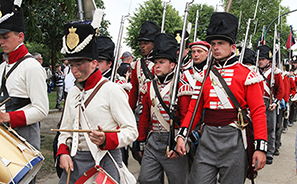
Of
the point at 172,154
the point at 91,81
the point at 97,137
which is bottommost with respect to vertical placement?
the point at 172,154

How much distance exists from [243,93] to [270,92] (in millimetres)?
4610

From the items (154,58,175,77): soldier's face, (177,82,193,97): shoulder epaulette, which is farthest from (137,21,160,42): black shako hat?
(177,82,193,97): shoulder epaulette

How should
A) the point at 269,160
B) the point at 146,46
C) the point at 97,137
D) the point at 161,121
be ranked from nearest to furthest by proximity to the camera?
the point at 97,137
the point at 161,121
the point at 146,46
the point at 269,160

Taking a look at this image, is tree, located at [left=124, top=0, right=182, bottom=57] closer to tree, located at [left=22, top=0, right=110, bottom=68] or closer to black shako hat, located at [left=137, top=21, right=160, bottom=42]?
tree, located at [left=22, top=0, right=110, bottom=68]

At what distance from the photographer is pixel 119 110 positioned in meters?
2.74

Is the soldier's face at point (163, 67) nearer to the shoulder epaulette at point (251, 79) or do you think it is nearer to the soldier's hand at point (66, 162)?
the shoulder epaulette at point (251, 79)

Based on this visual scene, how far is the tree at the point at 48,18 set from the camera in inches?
286

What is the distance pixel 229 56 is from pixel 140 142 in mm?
1714

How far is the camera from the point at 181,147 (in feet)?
→ 11.5

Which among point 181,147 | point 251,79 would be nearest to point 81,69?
point 181,147

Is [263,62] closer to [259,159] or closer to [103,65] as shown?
[103,65]

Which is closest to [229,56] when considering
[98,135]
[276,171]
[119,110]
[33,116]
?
[119,110]

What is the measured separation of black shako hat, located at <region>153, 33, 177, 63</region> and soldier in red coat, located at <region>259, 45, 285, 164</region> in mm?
4142

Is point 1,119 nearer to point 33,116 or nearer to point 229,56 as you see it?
point 33,116
